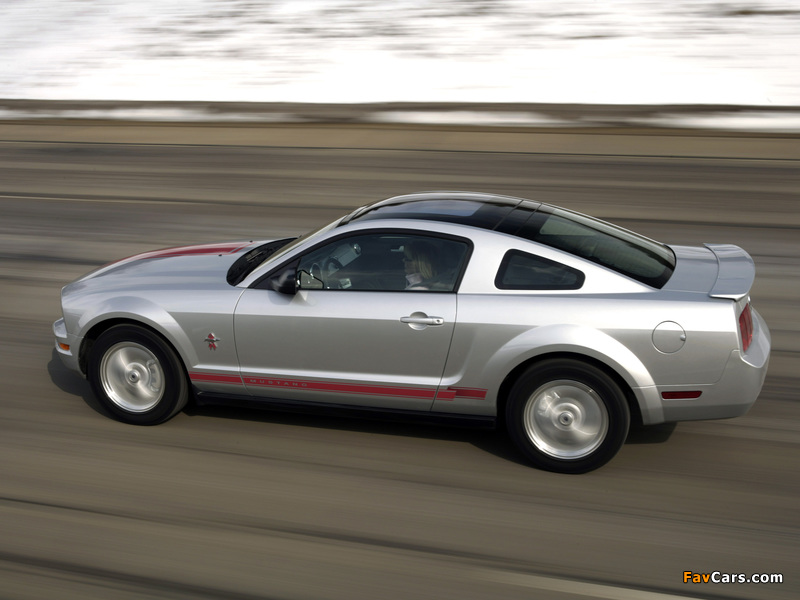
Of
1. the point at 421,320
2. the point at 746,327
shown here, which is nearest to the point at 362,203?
the point at 421,320

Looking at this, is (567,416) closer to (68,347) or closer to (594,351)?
(594,351)

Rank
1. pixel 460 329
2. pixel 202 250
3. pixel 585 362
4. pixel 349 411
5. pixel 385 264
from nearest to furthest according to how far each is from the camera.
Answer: pixel 585 362 < pixel 460 329 < pixel 385 264 < pixel 349 411 < pixel 202 250

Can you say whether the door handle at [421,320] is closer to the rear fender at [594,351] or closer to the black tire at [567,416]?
the rear fender at [594,351]

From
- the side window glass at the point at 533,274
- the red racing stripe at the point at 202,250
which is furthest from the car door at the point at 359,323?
the red racing stripe at the point at 202,250

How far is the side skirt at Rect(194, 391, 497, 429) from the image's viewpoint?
5125mm

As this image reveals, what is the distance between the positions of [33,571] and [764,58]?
1637cm

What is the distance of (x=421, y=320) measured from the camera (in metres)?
4.96

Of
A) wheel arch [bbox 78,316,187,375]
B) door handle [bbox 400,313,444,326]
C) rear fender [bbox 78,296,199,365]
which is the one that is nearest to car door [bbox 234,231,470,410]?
door handle [bbox 400,313,444,326]

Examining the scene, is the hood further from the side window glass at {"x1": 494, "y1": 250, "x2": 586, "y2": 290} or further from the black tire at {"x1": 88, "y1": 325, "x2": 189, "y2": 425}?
the side window glass at {"x1": 494, "y1": 250, "x2": 586, "y2": 290}

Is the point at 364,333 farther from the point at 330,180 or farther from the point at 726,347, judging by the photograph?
the point at 330,180

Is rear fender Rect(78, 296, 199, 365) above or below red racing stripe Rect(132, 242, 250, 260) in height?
below

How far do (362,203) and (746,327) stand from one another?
7.09 metres

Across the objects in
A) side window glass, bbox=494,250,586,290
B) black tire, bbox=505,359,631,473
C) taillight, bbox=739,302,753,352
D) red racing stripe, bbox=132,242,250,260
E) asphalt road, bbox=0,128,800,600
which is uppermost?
red racing stripe, bbox=132,242,250,260

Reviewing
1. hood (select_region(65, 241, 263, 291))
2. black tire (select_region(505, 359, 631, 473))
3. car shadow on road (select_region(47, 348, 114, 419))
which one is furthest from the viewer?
car shadow on road (select_region(47, 348, 114, 419))
